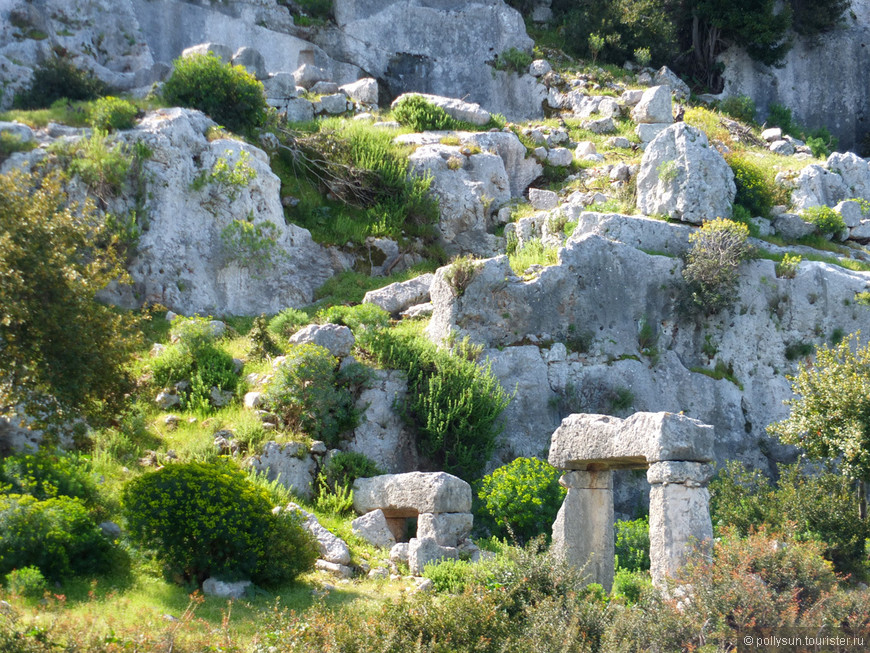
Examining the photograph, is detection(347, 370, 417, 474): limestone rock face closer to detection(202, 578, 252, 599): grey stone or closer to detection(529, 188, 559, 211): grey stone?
detection(202, 578, 252, 599): grey stone

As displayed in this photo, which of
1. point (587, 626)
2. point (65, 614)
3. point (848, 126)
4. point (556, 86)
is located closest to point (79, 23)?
point (556, 86)

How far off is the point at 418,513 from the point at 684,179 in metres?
11.1

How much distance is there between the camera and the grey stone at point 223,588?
32.9 ft

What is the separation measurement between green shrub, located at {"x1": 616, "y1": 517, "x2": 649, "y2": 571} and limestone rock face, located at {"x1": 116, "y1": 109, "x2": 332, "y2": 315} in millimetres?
9709

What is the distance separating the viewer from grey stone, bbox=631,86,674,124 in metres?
26.5

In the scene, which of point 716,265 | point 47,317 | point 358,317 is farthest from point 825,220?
point 47,317

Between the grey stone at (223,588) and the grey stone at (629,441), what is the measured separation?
4.75m

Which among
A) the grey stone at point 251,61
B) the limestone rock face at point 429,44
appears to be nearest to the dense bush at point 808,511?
the grey stone at point 251,61

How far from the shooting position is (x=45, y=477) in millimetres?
10844

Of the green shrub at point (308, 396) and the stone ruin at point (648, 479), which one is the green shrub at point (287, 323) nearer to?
the green shrub at point (308, 396)

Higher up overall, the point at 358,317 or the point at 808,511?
the point at 358,317

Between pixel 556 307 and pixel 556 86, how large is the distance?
49.9 feet

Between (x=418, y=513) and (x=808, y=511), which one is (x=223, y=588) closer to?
(x=418, y=513)

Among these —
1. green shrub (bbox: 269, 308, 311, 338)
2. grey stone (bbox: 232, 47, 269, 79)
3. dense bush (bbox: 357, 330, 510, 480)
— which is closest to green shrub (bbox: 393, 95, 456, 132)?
grey stone (bbox: 232, 47, 269, 79)
